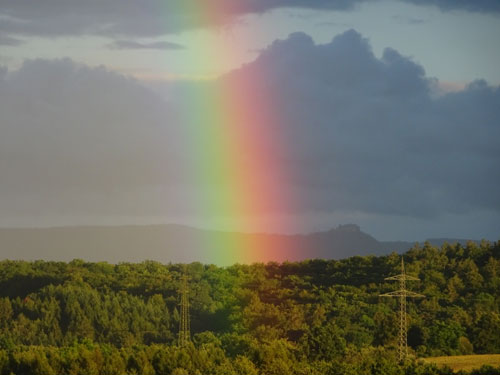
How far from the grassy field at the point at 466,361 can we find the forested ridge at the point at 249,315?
2.56 meters

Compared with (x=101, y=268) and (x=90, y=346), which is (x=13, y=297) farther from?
(x=90, y=346)

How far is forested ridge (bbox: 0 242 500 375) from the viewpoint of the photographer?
56281 millimetres

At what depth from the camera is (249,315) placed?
86812 millimetres

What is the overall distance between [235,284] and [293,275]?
5975 mm

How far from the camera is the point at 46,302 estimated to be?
98.2 meters

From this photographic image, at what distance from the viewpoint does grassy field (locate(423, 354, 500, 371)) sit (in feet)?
177

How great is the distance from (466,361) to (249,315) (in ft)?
103

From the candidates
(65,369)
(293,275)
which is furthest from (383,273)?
(65,369)

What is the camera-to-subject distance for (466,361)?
57.6 m

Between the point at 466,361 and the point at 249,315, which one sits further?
the point at 249,315

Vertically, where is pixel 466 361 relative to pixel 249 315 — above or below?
below

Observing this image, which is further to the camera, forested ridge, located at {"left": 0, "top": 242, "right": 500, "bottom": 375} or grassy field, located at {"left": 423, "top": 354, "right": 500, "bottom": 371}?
forested ridge, located at {"left": 0, "top": 242, "right": 500, "bottom": 375}

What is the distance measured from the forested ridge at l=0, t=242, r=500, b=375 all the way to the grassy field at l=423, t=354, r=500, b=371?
8.40ft

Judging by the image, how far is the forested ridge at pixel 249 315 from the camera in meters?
56.3
